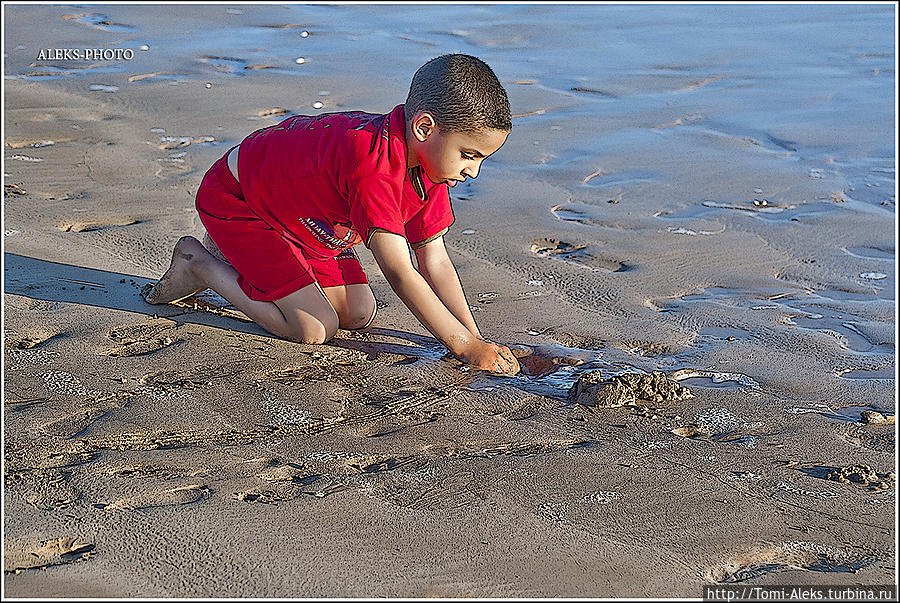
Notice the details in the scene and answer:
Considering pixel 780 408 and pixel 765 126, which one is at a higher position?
pixel 765 126

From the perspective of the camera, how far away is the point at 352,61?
7.49 m

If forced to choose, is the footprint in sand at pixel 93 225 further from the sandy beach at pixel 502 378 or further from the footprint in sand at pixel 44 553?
the footprint in sand at pixel 44 553

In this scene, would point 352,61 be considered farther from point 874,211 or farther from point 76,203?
point 874,211

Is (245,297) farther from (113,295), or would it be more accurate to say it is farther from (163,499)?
(163,499)

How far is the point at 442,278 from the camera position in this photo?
331 cm

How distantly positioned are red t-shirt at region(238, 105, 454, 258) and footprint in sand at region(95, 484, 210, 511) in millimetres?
963

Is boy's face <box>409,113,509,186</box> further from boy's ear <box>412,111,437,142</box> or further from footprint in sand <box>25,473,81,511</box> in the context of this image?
footprint in sand <box>25,473,81,511</box>

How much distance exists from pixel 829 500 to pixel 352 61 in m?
5.83

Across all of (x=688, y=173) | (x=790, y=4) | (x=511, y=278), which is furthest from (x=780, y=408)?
(x=790, y=4)

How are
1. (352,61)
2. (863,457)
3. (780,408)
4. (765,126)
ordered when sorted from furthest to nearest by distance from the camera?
(352,61)
(765,126)
(780,408)
(863,457)

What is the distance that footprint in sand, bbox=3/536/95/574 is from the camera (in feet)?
6.43

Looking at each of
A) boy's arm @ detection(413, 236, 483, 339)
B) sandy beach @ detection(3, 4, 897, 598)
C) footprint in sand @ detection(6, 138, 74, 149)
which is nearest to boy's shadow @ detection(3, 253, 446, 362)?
sandy beach @ detection(3, 4, 897, 598)

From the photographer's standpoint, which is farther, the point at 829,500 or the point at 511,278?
the point at 511,278

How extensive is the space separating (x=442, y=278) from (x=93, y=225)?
1.70 meters
